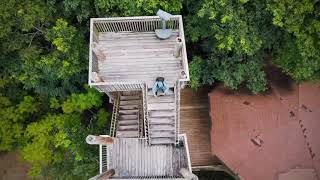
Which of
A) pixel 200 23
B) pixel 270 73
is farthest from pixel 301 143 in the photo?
pixel 200 23

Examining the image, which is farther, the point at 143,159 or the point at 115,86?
the point at 143,159

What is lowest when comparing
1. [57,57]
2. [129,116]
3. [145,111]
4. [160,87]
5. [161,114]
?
[129,116]

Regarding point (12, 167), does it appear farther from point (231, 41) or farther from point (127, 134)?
point (231, 41)

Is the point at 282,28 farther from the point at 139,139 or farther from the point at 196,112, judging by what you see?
the point at 139,139

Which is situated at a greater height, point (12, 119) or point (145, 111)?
point (145, 111)

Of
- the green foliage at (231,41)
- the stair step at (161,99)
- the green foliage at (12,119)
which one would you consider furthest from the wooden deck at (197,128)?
the green foliage at (12,119)

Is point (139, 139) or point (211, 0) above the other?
point (211, 0)

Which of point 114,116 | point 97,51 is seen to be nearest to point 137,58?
point 97,51

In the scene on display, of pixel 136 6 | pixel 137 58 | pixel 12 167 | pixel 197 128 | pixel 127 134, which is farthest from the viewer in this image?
pixel 12 167
